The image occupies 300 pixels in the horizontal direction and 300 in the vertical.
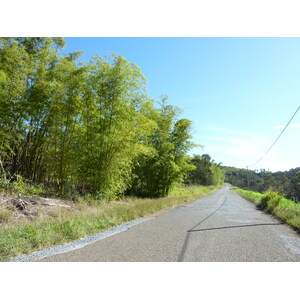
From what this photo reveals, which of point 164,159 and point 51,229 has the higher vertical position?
point 164,159

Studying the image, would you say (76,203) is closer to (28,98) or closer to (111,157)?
(111,157)

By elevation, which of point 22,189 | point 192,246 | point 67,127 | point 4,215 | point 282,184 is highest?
point 67,127

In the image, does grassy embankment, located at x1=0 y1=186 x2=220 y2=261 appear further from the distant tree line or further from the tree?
the distant tree line

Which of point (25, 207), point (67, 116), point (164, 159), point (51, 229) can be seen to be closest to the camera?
point (51, 229)

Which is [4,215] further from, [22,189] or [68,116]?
[68,116]

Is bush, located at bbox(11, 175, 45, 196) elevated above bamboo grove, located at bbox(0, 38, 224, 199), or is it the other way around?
bamboo grove, located at bbox(0, 38, 224, 199)

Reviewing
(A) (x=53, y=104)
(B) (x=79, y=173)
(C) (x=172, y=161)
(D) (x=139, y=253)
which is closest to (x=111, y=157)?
(B) (x=79, y=173)

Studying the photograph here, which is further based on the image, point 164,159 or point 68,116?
point 164,159

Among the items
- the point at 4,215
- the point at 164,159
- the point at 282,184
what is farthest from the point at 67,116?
the point at 282,184

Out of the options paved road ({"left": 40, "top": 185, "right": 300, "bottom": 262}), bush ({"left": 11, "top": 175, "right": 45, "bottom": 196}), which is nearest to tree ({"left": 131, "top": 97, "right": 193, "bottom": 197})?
bush ({"left": 11, "top": 175, "right": 45, "bottom": 196})

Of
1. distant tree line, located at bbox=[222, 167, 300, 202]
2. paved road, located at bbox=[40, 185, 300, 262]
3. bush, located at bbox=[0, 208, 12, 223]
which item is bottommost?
bush, located at bbox=[0, 208, 12, 223]

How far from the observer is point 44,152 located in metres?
9.56

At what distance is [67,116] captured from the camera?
28.2ft

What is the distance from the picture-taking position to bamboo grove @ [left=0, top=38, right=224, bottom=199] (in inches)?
319
